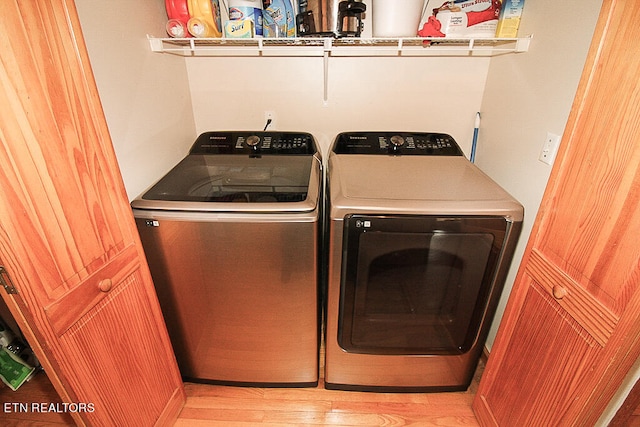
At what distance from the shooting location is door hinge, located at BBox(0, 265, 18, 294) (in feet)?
2.18

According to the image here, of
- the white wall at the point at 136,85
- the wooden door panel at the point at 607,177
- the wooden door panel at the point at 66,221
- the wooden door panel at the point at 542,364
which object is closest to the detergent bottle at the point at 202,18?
the white wall at the point at 136,85

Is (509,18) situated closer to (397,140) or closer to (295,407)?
(397,140)

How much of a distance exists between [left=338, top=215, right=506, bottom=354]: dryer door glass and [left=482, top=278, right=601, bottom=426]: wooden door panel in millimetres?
173

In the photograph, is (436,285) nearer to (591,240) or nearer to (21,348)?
(591,240)

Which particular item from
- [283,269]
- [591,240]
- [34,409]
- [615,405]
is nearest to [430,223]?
[591,240]

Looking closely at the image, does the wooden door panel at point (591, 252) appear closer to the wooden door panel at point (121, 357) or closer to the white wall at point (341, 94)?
the white wall at point (341, 94)

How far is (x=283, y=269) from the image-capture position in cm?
116

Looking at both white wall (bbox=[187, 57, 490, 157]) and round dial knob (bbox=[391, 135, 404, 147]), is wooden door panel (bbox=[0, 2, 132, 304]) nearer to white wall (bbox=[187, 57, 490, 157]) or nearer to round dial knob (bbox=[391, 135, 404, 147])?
white wall (bbox=[187, 57, 490, 157])

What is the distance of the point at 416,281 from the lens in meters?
1.19

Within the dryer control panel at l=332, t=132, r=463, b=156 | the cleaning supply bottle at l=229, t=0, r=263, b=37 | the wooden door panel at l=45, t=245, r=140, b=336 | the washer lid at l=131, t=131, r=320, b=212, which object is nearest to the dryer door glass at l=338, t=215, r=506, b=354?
the washer lid at l=131, t=131, r=320, b=212

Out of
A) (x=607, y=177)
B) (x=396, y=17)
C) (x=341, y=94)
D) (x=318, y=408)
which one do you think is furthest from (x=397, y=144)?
(x=318, y=408)

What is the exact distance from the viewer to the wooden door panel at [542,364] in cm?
85

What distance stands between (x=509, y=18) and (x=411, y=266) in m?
1.15

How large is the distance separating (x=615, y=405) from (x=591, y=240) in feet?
1.77
